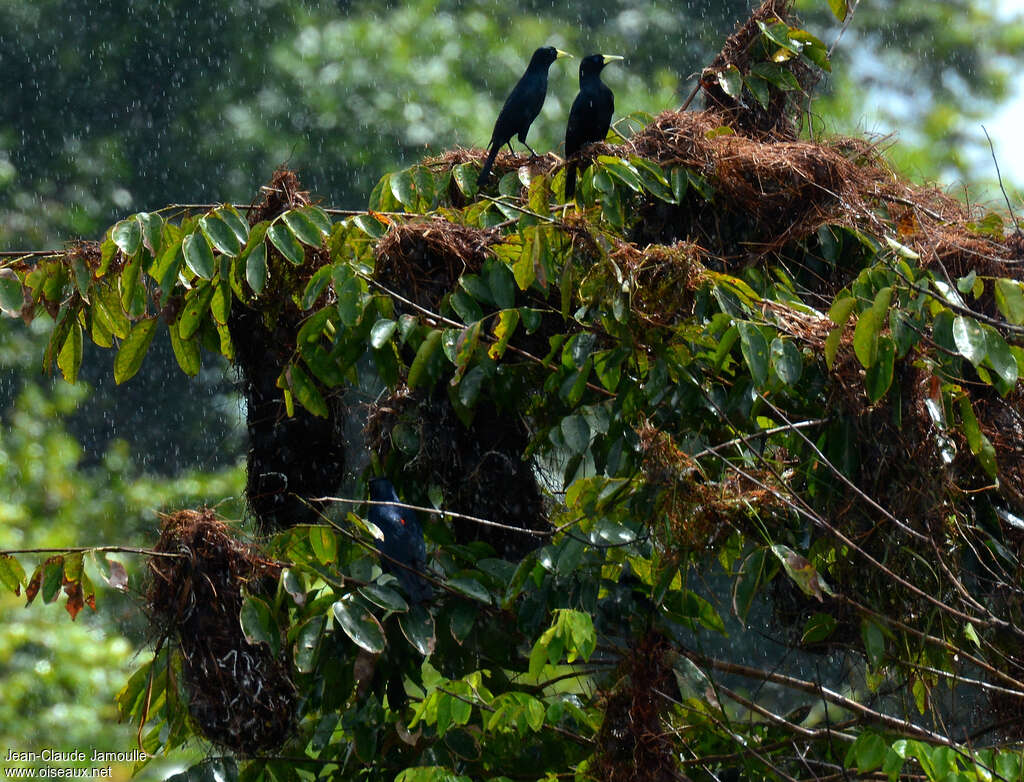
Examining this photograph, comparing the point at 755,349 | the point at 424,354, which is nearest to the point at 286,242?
the point at 424,354

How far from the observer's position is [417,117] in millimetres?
9320

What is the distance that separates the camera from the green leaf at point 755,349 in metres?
2.49

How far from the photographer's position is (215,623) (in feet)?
8.79

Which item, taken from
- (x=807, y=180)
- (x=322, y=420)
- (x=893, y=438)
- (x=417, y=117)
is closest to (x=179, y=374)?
(x=417, y=117)

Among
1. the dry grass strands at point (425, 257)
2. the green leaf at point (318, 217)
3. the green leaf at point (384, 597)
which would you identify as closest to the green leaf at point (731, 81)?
the dry grass strands at point (425, 257)

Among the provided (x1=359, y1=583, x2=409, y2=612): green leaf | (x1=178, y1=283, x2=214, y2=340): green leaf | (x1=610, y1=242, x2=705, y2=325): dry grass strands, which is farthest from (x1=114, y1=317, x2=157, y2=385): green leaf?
(x1=610, y1=242, x2=705, y2=325): dry grass strands

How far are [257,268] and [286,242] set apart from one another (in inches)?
3.7

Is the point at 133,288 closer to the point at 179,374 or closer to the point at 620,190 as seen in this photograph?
the point at 620,190

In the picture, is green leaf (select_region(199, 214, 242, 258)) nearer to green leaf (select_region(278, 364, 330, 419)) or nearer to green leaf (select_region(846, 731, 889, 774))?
green leaf (select_region(278, 364, 330, 419))

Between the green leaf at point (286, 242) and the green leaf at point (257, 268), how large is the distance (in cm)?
4

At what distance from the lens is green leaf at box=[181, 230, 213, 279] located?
289cm

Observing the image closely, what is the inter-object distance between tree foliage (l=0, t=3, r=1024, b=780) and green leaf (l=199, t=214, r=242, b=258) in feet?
0.05

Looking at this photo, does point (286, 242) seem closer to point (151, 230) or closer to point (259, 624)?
point (151, 230)

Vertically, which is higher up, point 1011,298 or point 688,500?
point 1011,298
